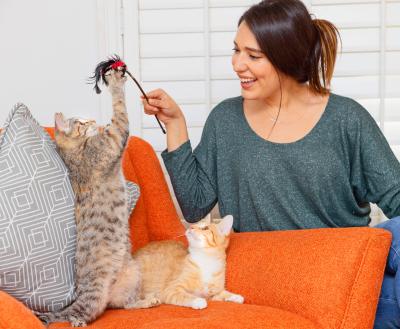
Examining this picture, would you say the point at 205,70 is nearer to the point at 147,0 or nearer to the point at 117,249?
the point at 147,0

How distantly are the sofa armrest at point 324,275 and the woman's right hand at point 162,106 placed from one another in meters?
0.55

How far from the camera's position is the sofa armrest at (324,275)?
4.76ft

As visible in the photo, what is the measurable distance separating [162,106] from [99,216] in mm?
439

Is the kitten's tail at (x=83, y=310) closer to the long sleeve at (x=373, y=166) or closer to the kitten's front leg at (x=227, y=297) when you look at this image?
the kitten's front leg at (x=227, y=297)

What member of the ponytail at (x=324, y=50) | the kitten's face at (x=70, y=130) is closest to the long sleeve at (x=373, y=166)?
the ponytail at (x=324, y=50)

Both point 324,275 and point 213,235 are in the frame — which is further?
point 213,235

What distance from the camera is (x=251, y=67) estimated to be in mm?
1909

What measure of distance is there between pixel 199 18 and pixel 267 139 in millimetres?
787

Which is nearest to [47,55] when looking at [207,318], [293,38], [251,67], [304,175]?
[251,67]

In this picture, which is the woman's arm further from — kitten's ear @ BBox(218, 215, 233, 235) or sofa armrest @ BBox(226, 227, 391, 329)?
sofa armrest @ BBox(226, 227, 391, 329)

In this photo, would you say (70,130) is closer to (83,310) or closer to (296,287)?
(83,310)

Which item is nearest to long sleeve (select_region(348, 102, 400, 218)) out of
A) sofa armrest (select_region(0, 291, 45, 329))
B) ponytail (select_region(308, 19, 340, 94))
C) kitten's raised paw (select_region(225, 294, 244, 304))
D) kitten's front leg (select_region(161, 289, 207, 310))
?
ponytail (select_region(308, 19, 340, 94))

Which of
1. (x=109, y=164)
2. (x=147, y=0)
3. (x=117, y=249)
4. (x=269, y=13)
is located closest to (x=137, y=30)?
(x=147, y=0)

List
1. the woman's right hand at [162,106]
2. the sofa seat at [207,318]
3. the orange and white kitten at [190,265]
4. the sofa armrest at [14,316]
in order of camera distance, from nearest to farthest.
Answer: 1. the sofa armrest at [14,316]
2. the sofa seat at [207,318]
3. the orange and white kitten at [190,265]
4. the woman's right hand at [162,106]
